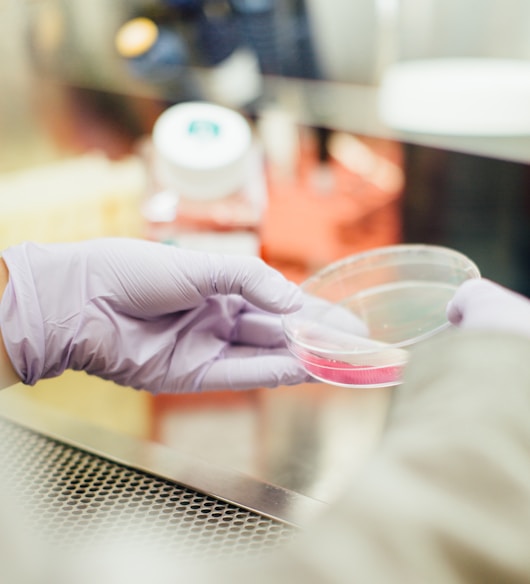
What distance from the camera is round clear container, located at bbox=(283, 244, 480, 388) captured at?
850 millimetres

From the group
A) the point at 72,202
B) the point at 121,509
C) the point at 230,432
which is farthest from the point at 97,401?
the point at 121,509

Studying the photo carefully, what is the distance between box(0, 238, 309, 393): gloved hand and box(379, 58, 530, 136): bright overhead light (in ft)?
2.26

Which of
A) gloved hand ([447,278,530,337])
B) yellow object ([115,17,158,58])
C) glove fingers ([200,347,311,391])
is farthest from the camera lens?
yellow object ([115,17,158,58])

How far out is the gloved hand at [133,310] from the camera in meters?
0.88

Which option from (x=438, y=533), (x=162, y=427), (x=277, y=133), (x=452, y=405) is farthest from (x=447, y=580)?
→ (x=277, y=133)

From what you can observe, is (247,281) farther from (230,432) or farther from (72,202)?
(72,202)

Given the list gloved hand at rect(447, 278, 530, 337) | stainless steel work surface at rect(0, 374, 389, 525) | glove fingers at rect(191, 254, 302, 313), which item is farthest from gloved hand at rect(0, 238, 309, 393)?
gloved hand at rect(447, 278, 530, 337)

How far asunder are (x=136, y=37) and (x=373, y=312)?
108 cm

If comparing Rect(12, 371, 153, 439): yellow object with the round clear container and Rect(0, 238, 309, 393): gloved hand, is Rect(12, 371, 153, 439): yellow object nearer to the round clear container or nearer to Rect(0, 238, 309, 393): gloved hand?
Rect(0, 238, 309, 393): gloved hand

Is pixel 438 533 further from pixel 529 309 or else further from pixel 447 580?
pixel 529 309

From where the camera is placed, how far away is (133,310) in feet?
3.08

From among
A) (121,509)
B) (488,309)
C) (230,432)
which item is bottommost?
(230,432)

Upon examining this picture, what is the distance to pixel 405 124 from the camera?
149 centimetres

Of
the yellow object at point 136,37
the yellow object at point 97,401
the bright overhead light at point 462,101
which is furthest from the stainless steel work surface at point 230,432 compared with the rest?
the yellow object at point 136,37
